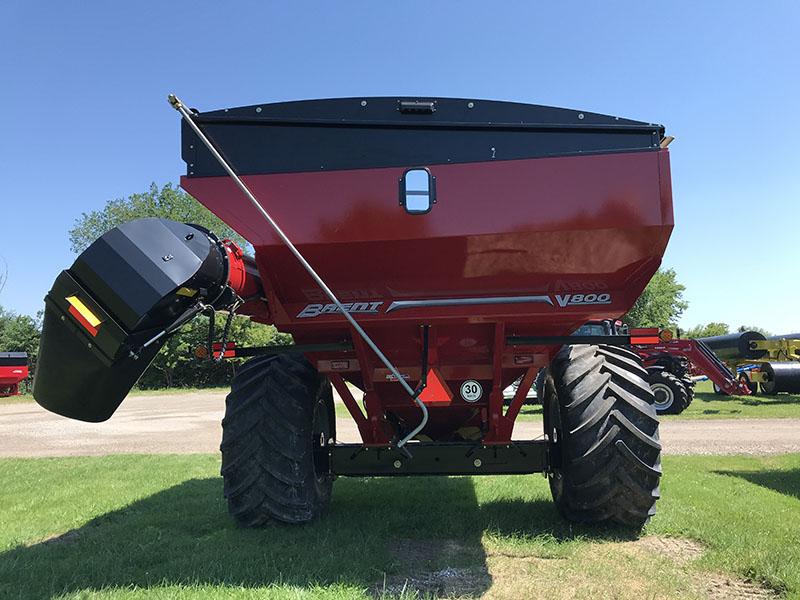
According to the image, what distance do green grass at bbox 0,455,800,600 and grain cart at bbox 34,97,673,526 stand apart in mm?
499

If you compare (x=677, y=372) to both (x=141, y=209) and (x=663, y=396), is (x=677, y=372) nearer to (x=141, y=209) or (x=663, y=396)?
(x=663, y=396)

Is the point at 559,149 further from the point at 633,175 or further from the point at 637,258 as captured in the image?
the point at 637,258

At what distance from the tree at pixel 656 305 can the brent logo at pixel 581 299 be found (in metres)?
43.6

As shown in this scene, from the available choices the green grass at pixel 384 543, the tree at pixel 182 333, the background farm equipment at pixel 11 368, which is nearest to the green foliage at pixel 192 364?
the tree at pixel 182 333

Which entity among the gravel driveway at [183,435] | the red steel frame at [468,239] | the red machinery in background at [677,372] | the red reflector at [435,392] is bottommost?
the gravel driveway at [183,435]

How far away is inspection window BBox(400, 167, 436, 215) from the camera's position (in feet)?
11.3

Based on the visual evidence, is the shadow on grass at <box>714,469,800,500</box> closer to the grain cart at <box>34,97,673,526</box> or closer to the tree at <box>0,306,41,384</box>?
the grain cart at <box>34,97,673,526</box>

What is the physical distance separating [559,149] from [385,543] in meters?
2.88

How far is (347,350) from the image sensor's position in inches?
160

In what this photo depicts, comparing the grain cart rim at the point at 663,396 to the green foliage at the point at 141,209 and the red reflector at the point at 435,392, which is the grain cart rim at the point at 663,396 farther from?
the green foliage at the point at 141,209

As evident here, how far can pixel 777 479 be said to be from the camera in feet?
20.6

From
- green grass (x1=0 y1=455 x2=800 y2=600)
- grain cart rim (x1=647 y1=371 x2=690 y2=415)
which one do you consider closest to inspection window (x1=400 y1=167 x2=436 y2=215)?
green grass (x1=0 y1=455 x2=800 y2=600)

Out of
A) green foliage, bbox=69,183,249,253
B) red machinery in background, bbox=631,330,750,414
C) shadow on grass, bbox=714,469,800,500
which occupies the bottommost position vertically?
shadow on grass, bbox=714,469,800,500

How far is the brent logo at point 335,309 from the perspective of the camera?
370 cm
